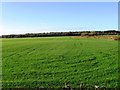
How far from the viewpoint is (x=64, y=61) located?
27500 millimetres

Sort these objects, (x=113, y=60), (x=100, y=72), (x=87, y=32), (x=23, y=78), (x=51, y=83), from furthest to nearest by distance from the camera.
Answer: (x=87, y=32) < (x=113, y=60) < (x=100, y=72) < (x=23, y=78) < (x=51, y=83)

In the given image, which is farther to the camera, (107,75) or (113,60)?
(113,60)

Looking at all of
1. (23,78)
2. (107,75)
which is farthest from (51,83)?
(107,75)

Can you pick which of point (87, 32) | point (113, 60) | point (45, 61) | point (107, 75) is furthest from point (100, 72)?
point (87, 32)

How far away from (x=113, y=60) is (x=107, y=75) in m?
5.26

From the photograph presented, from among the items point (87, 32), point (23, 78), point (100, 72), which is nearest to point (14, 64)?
point (23, 78)

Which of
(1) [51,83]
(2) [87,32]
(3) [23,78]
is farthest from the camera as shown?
(2) [87,32]

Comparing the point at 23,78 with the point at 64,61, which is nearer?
the point at 23,78

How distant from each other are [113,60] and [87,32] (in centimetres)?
4762

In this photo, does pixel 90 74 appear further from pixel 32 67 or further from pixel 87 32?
pixel 87 32

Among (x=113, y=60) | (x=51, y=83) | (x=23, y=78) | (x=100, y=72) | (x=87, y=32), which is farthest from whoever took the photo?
(x=87, y=32)

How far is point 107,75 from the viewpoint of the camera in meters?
21.8

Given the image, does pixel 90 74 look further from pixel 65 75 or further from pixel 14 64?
pixel 14 64

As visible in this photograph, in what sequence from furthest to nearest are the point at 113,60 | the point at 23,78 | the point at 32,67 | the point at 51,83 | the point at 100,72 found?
1. the point at 113,60
2. the point at 32,67
3. the point at 100,72
4. the point at 23,78
5. the point at 51,83
